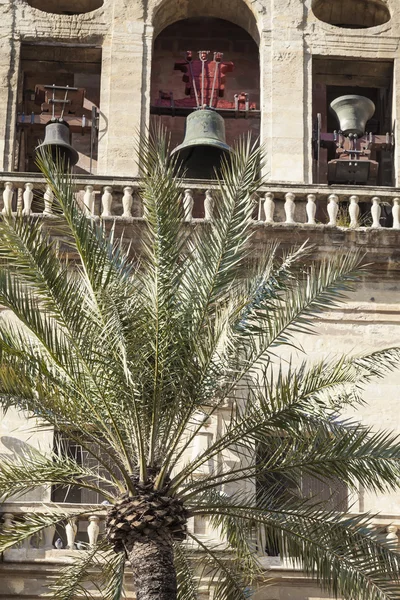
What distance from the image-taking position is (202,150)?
23281mm

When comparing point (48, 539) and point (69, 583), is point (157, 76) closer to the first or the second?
point (48, 539)

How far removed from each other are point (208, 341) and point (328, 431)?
1.51 meters

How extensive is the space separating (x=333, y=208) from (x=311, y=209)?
259 mm

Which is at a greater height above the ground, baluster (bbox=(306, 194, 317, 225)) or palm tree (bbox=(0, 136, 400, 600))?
baluster (bbox=(306, 194, 317, 225))

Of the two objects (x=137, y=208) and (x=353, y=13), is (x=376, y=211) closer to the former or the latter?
(x=137, y=208)

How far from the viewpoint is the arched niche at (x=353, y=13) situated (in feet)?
84.2

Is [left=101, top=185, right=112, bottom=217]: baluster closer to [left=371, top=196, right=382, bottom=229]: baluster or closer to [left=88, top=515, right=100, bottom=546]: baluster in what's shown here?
[left=371, top=196, right=382, bottom=229]: baluster

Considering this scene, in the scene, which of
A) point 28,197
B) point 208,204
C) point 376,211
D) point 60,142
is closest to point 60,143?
point 60,142

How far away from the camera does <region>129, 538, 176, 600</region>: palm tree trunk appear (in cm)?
1650

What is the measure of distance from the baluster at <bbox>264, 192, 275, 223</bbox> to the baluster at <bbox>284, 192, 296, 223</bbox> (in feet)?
0.54

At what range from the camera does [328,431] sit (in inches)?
703

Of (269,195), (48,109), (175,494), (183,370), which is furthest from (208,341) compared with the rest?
(48,109)

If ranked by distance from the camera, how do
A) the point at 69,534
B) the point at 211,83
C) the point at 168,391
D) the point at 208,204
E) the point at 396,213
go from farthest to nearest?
the point at 211,83 < the point at 396,213 < the point at 208,204 < the point at 69,534 < the point at 168,391

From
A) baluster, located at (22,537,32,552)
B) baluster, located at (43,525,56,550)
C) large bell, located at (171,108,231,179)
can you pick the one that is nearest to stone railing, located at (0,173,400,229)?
large bell, located at (171,108,231,179)
